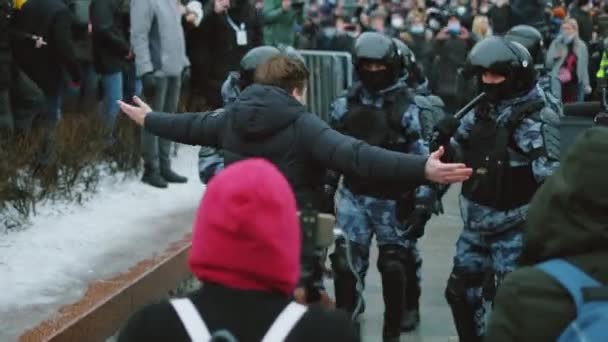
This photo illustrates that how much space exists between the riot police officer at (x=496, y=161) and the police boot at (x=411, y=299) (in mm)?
1070

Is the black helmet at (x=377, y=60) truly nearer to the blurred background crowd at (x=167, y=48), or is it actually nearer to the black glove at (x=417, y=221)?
the black glove at (x=417, y=221)

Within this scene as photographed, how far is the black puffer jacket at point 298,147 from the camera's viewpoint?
5.75 metres

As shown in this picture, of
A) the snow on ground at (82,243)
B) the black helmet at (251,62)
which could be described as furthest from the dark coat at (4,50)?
the black helmet at (251,62)

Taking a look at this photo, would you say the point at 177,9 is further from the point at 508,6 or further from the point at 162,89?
the point at 508,6

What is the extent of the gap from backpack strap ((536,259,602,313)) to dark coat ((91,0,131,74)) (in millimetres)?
8715

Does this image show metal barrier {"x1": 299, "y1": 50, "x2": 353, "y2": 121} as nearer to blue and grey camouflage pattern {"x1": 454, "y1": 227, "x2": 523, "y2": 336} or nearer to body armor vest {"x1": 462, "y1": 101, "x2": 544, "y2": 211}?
blue and grey camouflage pattern {"x1": 454, "y1": 227, "x2": 523, "y2": 336}

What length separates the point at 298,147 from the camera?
595 cm

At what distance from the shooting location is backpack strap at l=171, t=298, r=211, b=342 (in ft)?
10.5

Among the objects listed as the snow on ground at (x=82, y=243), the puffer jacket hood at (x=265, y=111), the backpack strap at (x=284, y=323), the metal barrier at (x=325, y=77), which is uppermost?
the backpack strap at (x=284, y=323)

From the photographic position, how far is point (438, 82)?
22.0 m

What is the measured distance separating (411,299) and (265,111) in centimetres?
323

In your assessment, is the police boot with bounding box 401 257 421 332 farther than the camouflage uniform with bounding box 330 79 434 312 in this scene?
Yes

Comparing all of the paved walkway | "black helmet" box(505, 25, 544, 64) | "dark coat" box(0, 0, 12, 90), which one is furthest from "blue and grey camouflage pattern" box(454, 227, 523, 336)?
"dark coat" box(0, 0, 12, 90)

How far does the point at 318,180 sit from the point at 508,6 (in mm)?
14296
